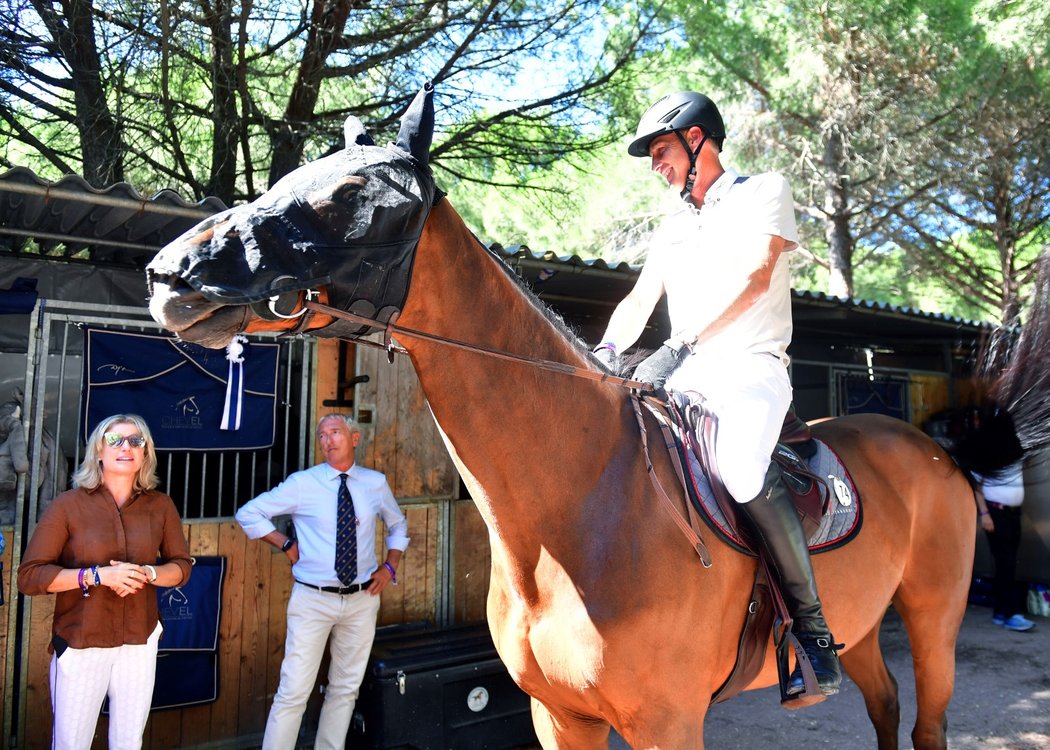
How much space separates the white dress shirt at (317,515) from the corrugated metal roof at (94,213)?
178 cm

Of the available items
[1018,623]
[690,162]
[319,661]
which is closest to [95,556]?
[319,661]

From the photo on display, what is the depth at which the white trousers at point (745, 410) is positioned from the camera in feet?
8.27

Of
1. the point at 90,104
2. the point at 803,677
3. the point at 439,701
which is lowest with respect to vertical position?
the point at 439,701

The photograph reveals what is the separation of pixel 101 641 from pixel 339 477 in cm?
169

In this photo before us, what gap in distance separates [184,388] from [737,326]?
12.6 feet

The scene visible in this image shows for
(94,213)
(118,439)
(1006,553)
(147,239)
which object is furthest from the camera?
→ (1006,553)

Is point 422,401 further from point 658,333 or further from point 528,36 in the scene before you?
point 528,36

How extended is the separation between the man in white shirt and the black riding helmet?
10.1ft

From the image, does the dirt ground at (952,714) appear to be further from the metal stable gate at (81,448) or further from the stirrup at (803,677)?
the metal stable gate at (81,448)

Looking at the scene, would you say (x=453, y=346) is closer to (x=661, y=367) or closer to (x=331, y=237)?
(x=331, y=237)

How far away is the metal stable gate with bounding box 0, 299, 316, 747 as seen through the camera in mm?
4629

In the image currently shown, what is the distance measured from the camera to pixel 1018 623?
8.27 metres

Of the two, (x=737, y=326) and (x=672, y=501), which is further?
(x=737, y=326)

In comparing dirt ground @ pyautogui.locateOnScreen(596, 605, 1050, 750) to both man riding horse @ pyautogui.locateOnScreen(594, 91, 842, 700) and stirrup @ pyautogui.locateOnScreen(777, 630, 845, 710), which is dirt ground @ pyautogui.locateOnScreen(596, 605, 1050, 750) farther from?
man riding horse @ pyautogui.locateOnScreen(594, 91, 842, 700)
